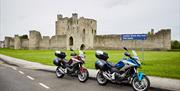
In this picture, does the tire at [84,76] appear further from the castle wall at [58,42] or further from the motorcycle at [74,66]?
the castle wall at [58,42]

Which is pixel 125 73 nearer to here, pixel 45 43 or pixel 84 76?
pixel 84 76

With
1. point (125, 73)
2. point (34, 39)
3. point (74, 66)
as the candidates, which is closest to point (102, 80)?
point (125, 73)

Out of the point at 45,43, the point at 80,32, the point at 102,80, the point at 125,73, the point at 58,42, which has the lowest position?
the point at 102,80

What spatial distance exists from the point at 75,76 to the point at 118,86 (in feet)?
10.0

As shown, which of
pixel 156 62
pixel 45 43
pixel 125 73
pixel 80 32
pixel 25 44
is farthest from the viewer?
pixel 25 44

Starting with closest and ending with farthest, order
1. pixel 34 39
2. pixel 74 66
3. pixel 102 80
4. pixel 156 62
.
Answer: pixel 102 80 < pixel 74 66 < pixel 156 62 < pixel 34 39

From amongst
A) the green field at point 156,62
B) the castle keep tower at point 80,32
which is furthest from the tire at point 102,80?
the castle keep tower at point 80,32

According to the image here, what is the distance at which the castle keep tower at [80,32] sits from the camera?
66.8 meters

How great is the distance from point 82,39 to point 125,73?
58520 mm

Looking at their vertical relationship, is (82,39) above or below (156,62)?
above

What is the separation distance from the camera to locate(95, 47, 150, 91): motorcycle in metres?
8.27

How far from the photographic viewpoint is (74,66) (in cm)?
1108

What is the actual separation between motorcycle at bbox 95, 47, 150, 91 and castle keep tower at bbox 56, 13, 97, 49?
55.3 m

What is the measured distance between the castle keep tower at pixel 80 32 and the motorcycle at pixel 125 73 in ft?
181
